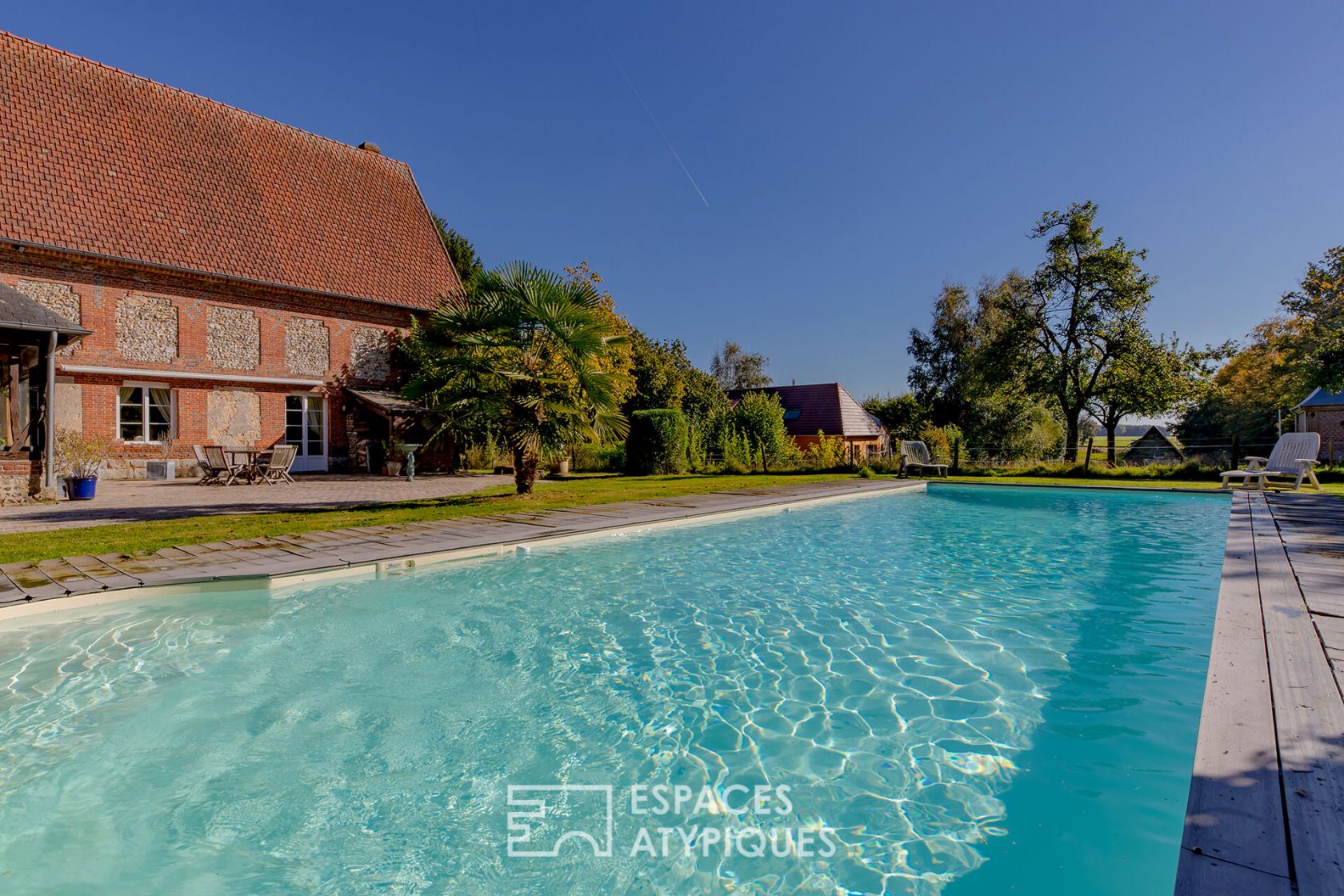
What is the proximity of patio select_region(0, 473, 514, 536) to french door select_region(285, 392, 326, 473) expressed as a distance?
195 cm

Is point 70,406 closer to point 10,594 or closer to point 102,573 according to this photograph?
point 102,573

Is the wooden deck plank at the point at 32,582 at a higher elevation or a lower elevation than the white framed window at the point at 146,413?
A: lower

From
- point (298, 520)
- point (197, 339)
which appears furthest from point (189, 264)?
point (298, 520)

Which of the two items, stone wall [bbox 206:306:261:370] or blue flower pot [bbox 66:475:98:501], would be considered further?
stone wall [bbox 206:306:261:370]

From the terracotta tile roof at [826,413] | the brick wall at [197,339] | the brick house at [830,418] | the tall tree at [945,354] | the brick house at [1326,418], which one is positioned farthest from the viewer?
the tall tree at [945,354]

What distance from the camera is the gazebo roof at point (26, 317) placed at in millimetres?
10109

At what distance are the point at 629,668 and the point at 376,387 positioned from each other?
18347mm

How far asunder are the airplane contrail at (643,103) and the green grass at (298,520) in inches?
420

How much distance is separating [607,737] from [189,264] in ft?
61.1

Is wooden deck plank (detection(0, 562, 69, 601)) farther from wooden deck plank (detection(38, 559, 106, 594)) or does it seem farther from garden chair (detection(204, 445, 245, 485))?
garden chair (detection(204, 445, 245, 485))

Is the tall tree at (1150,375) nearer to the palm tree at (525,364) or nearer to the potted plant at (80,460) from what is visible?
the palm tree at (525,364)

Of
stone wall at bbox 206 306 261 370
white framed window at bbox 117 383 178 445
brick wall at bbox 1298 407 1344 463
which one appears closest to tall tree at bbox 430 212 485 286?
stone wall at bbox 206 306 261 370

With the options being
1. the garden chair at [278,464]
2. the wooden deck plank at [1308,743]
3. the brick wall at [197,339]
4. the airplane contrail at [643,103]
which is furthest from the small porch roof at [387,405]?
the wooden deck plank at [1308,743]

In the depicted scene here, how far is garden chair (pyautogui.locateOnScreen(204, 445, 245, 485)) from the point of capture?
524 inches
